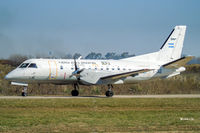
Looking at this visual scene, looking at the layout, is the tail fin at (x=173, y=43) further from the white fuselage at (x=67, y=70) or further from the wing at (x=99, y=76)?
the wing at (x=99, y=76)

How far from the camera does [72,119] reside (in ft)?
58.1

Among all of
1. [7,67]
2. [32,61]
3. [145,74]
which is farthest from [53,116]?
[7,67]

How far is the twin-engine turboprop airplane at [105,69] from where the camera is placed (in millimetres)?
31547

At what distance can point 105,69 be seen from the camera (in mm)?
34281

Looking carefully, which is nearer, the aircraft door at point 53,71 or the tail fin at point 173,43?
the aircraft door at point 53,71

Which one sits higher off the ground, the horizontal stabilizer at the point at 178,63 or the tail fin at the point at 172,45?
the tail fin at the point at 172,45

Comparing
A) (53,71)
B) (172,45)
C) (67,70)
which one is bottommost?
(53,71)

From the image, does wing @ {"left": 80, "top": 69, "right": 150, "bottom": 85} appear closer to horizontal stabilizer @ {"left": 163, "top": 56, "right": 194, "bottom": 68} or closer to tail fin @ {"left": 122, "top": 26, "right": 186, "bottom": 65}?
horizontal stabilizer @ {"left": 163, "top": 56, "right": 194, "bottom": 68}

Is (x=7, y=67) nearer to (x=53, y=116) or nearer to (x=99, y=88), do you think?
(x=99, y=88)

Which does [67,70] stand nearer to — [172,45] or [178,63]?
[178,63]

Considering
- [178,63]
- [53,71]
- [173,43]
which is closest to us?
[53,71]

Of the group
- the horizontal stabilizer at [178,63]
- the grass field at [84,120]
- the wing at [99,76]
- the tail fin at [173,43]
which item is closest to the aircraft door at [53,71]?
the wing at [99,76]

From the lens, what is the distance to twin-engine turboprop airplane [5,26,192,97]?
3155 centimetres

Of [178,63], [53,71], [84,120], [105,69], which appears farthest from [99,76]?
[84,120]
